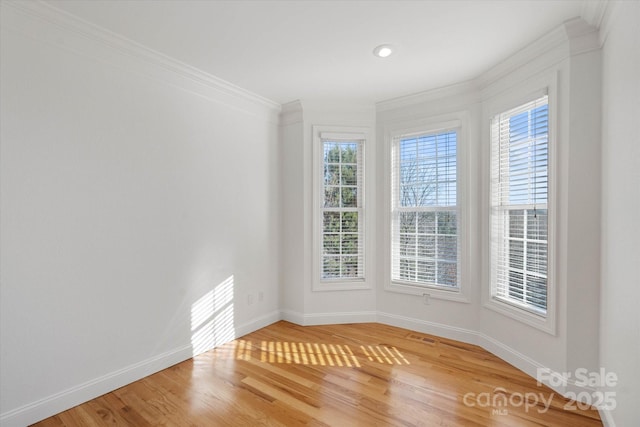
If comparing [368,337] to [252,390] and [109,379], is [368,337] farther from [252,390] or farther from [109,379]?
[109,379]

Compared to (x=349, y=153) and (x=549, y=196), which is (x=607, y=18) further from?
(x=349, y=153)

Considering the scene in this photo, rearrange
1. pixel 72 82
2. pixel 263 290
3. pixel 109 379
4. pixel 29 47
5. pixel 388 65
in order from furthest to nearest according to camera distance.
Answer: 1. pixel 263 290
2. pixel 388 65
3. pixel 109 379
4. pixel 72 82
5. pixel 29 47

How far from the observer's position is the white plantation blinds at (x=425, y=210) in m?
3.31

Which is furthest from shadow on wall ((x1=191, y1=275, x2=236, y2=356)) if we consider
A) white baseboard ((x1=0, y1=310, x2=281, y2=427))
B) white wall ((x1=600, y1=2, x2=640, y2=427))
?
white wall ((x1=600, y1=2, x2=640, y2=427))

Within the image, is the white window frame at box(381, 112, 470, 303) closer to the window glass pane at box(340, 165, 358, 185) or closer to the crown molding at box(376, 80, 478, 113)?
the crown molding at box(376, 80, 478, 113)

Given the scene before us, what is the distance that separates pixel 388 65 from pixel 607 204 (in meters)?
1.92

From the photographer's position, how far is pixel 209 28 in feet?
7.19

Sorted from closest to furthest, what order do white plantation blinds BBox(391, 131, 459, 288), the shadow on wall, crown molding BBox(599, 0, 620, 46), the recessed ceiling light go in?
crown molding BBox(599, 0, 620, 46), the recessed ceiling light, the shadow on wall, white plantation blinds BBox(391, 131, 459, 288)

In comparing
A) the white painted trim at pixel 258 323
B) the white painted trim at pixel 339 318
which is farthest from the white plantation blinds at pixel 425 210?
the white painted trim at pixel 258 323

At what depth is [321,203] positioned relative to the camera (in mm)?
3779

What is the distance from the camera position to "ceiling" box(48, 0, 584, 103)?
6.48 ft

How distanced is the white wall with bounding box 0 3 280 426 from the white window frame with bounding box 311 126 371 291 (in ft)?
2.99

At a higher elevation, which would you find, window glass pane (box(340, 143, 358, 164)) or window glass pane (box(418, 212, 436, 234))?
window glass pane (box(340, 143, 358, 164))

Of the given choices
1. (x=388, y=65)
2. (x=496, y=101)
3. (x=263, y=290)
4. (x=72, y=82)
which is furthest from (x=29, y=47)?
(x=496, y=101)
